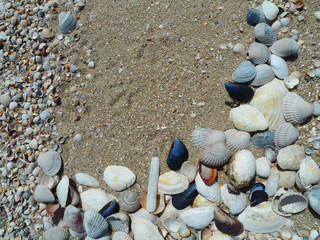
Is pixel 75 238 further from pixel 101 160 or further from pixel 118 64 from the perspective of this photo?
pixel 118 64

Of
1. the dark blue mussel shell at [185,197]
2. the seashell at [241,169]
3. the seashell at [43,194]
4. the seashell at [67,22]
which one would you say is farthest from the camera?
the seashell at [67,22]

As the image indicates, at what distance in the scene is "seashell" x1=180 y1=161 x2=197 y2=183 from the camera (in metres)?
2.21

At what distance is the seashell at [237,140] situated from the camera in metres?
2.19

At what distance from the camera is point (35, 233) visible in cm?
234

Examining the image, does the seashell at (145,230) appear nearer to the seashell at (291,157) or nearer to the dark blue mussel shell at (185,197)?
the dark blue mussel shell at (185,197)

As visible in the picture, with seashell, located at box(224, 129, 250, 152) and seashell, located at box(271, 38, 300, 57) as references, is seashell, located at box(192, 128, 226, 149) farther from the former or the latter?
seashell, located at box(271, 38, 300, 57)

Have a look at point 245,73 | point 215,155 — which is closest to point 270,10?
point 245,73

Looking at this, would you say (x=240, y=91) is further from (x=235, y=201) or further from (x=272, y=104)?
(x=235, y=201)

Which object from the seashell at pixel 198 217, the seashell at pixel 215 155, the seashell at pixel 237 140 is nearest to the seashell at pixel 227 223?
the seashell at pixel 198 217

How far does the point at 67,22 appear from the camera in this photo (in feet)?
8.53

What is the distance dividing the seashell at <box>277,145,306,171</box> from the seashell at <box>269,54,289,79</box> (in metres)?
0.56

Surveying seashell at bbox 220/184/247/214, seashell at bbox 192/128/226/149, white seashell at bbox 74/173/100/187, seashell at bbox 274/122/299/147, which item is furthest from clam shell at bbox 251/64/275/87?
white seashell at bbox 74/173/100/187

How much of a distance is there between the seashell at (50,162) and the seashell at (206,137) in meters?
1.09

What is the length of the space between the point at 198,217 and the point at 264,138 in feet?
2.47
